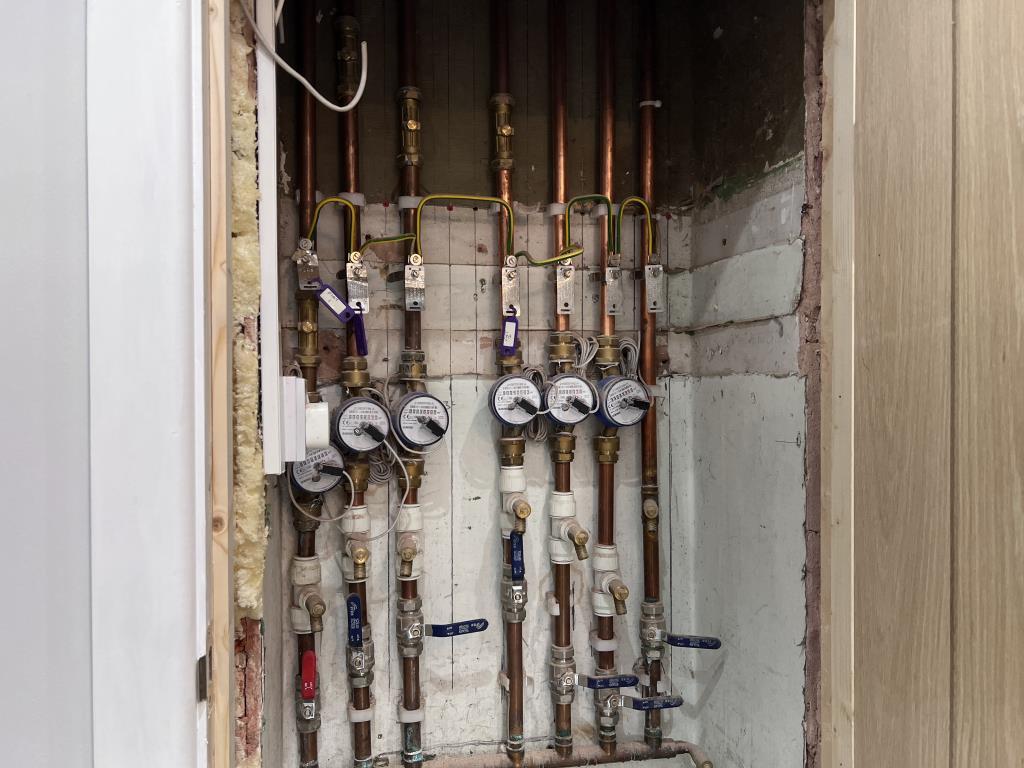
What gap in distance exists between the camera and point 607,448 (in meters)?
1.47

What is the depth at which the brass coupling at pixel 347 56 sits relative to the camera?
1.36 meters

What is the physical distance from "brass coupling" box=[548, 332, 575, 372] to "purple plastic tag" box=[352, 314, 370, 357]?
428 mm

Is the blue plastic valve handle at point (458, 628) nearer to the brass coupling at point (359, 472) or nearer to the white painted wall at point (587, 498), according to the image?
the white painted wall at point (587, 498)

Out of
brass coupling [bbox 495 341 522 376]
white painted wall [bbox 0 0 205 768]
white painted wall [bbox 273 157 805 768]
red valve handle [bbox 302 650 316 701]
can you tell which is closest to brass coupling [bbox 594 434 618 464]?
white painted wall [bbox 273 157 805 768]

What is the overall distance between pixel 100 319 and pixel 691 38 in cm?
152

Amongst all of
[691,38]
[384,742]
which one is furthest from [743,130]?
[384,742]

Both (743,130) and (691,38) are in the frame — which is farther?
(691,38)

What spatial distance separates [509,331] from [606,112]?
1.92 feet

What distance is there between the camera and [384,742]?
1439 millimetres

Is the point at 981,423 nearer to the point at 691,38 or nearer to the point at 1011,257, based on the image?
the point at 1011,257

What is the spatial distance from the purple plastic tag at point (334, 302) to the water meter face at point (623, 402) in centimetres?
59

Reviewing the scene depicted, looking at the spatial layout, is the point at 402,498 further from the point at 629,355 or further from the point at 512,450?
the point at 629,355

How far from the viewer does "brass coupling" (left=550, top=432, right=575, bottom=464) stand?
1.45m

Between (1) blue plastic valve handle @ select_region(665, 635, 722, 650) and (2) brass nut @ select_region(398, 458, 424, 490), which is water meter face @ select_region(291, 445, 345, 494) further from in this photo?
(1) blue plastic valve handle @ select_region(665, 635, 722, 650)
